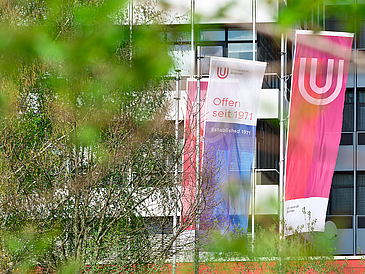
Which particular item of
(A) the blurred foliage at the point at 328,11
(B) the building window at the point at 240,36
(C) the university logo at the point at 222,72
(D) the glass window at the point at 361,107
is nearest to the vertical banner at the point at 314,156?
Answer: (C) the university logo at the point at 222,72

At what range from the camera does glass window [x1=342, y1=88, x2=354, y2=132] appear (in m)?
17.7

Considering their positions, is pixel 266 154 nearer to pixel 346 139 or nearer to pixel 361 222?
pixel 346 139

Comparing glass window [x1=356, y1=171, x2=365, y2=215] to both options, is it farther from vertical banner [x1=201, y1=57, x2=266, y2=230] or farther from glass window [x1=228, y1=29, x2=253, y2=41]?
vertical banner [x1=201, y1=57, x2=266, y2=230]

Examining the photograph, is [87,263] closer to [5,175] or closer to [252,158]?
[5,175]

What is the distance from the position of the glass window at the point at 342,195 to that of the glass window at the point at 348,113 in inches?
60.3

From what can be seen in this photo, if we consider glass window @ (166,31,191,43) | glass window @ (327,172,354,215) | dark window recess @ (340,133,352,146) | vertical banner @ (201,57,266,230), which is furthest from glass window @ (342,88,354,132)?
glass window @ (166,31,191,43)

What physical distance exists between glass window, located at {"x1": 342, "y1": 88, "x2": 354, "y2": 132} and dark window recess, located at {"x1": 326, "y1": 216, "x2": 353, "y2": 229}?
114 inches

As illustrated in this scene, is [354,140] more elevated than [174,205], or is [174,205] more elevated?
[354,140]

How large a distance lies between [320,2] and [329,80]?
31.3 ft

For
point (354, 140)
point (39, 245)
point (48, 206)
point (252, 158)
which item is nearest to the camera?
point (39, 245)

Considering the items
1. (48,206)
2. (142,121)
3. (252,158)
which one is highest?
(142,121)

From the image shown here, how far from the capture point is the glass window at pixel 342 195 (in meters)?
17.2

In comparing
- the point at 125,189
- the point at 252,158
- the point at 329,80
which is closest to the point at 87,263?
the point at 125,189

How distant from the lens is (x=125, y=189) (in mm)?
12531
